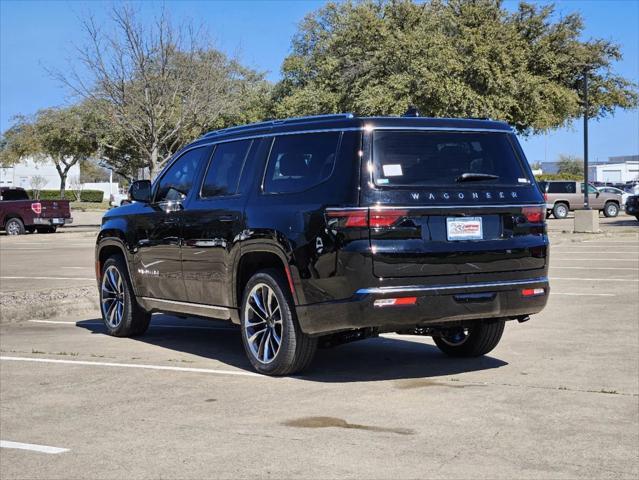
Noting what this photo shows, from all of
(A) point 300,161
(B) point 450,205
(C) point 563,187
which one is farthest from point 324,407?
(C) point 563,187

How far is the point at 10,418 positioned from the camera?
6262mm

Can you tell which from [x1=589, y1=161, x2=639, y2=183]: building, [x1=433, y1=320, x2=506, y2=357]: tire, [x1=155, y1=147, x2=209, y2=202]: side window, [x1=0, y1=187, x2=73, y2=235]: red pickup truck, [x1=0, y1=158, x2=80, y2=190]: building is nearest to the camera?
[x1=433, y1=320, x2=506, y2=357]: tire

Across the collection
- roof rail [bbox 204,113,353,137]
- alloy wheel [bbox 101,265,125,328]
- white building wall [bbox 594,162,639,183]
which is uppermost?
white building wall [bbox 594,162,639,183]

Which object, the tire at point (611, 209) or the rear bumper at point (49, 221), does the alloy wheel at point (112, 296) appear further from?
the tire at point (611, 209)

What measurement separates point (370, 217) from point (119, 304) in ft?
13.5

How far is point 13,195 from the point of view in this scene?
120 ft

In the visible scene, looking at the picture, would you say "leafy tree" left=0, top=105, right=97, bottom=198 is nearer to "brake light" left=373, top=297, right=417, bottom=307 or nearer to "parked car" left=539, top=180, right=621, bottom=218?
"parked car" left=539, top=180, right=621, bottom=218

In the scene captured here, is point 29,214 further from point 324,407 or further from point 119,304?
point 324,407

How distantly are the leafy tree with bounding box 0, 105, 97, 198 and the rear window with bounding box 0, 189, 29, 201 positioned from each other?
699 centimetres

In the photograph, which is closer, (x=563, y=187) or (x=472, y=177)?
(x=472, y=177)

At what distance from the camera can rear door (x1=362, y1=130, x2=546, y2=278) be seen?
21.7ft

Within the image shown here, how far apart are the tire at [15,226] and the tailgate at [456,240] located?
3029 cm

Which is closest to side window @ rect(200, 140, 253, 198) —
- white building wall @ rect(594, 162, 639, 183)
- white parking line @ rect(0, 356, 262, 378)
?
white parking line @ rect(0, 356, 262, 378)

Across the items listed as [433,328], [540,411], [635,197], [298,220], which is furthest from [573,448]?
[635,197]
